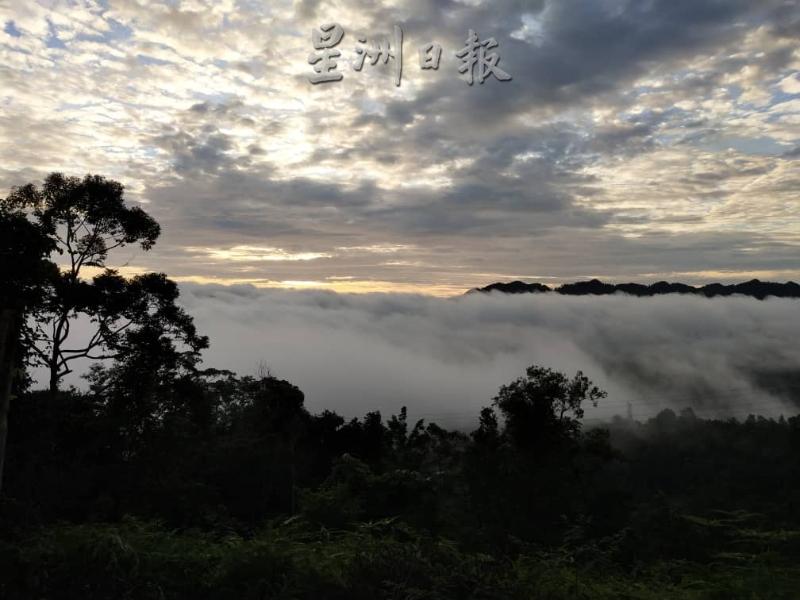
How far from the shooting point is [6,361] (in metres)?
9.46

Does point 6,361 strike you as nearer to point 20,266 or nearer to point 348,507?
point 20,266

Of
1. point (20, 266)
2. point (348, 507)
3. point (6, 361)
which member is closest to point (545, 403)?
point (348, 507)

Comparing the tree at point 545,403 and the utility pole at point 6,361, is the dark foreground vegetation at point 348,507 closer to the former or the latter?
the tree at point 545,403

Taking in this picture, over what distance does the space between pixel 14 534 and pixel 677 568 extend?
28.7ft

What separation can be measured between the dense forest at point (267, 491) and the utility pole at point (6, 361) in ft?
0.16

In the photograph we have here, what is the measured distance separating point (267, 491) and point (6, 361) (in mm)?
23880

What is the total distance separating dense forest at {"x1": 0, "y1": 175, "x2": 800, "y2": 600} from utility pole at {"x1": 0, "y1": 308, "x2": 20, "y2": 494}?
47 millimetres

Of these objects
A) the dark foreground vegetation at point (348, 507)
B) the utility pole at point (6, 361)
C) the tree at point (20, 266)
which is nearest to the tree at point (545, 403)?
the dark foreground vegetation at point (348, 507)

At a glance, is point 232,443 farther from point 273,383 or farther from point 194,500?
point 194,500

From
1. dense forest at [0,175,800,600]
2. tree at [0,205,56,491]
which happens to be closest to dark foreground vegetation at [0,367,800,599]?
dense forest at [0,175,800,600]

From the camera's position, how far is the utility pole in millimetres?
8586

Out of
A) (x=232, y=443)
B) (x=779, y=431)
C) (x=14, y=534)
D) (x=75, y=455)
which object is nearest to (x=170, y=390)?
(x=75, y=455)

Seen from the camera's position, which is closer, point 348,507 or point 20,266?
point 20,266

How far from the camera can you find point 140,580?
6.12 m
